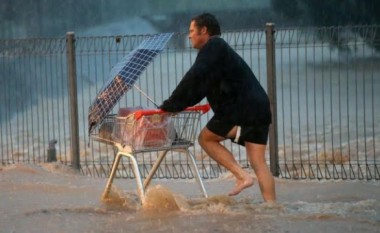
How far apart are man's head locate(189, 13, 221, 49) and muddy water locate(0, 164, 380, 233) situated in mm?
1338

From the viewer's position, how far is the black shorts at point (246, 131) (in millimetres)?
7738

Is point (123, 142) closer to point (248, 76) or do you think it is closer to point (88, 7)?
point (248, 76)

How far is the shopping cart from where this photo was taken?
7.67 m

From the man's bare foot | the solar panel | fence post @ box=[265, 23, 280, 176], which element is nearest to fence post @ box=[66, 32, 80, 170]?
fence post @ box=[265, 23, 280, 176]

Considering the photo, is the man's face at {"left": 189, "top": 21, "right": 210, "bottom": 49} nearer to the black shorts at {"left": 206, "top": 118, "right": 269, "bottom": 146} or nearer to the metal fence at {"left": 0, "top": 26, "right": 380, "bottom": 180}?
the black shorts at {"left": 206, "top": 118, "right": 269, "bottom": 146}

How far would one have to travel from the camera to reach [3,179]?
416 inches

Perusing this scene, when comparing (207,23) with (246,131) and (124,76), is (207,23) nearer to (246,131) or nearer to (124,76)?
(124,76)

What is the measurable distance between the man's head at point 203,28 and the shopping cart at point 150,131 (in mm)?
569

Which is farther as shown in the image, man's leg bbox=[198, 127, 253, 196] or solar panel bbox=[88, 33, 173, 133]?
man's leg bbox=[198, 127, 253, 196]

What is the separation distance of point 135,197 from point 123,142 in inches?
47.7

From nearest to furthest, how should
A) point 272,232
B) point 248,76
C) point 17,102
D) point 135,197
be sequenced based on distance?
point 272,232 → point 248,76 → point 135,197 → point 17,102

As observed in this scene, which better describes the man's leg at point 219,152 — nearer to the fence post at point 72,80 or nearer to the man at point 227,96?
the man at point 227,96

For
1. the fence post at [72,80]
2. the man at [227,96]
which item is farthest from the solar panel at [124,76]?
the fence post at [72,80]

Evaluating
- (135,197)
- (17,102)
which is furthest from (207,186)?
(17,102)
